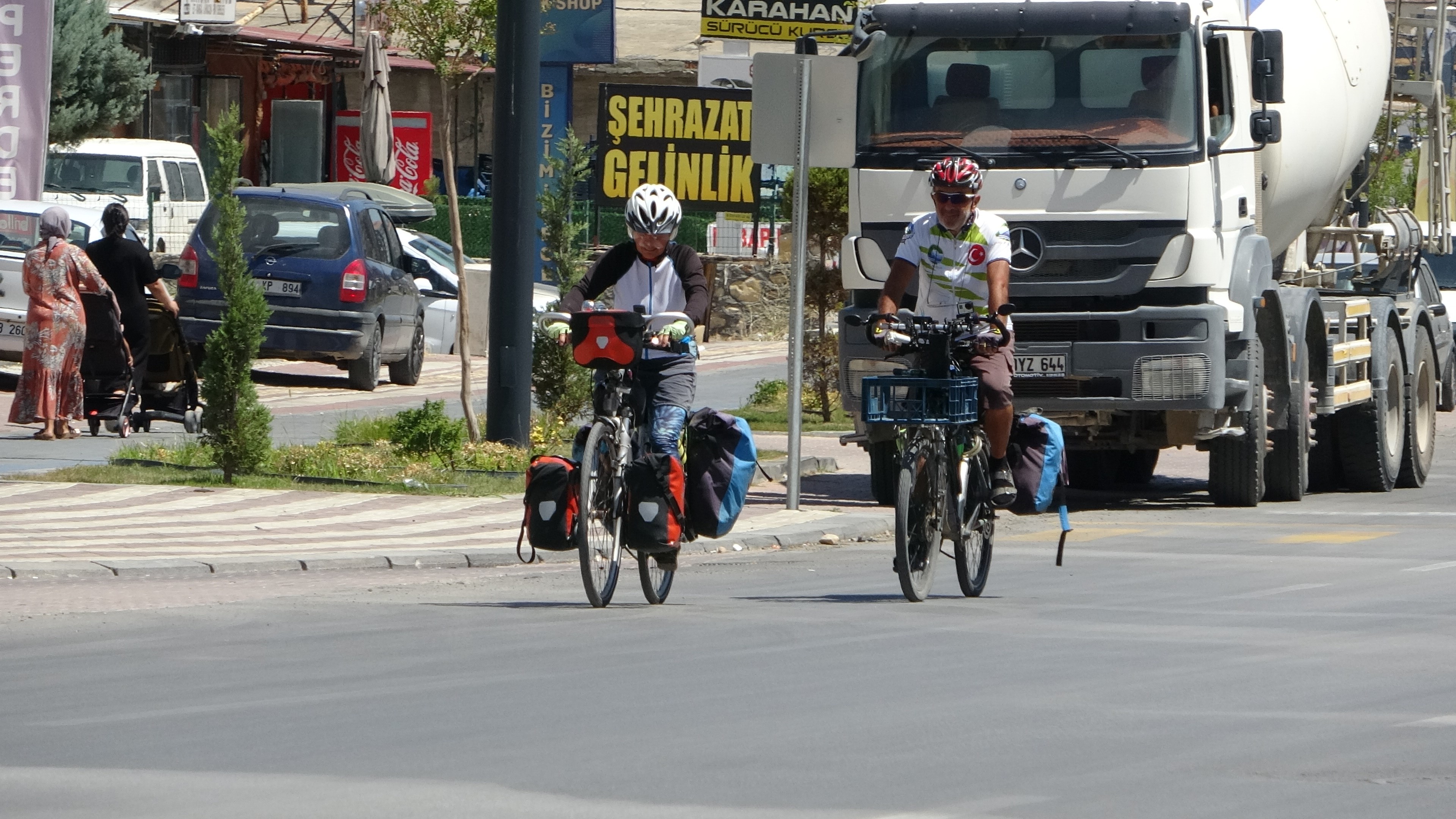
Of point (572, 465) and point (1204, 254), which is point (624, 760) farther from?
point (1204, 254)

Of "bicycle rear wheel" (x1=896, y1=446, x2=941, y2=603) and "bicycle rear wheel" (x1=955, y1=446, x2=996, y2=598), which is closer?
"bicycle rear wheel" (x1=896, y1=446, x2=941, y2=603)

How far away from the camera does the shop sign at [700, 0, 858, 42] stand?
29875mm

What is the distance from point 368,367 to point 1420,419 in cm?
1014

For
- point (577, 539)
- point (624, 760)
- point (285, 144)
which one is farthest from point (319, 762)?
point (285, 144)

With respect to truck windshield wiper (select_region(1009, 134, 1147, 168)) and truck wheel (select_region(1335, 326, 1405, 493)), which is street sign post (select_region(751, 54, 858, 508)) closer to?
truck windshield wiper (select_region(1009, 134, 1147, 168))

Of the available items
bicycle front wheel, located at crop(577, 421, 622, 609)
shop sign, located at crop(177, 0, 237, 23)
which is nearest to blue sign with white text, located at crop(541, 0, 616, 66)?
shop sign, located at crop(177, 0, 237, 23)

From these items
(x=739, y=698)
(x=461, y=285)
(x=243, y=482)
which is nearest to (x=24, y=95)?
(x=461, y=285)

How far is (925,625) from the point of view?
902 cm

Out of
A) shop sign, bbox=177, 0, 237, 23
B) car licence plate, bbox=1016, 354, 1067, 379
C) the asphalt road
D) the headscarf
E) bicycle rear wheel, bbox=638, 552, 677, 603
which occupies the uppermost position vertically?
shop sign, bbox=177, 0, 237, 23

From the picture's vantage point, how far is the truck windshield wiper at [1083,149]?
13969 mm

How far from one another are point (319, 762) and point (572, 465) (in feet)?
10.3

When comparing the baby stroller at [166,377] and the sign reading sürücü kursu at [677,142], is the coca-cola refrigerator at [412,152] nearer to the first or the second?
the sign reading sürücü kursu at [677,142]

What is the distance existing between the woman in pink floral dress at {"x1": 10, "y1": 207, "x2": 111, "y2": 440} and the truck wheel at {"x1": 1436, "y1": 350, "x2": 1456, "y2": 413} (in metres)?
11.1

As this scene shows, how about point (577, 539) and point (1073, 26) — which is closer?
point (577, 539)
